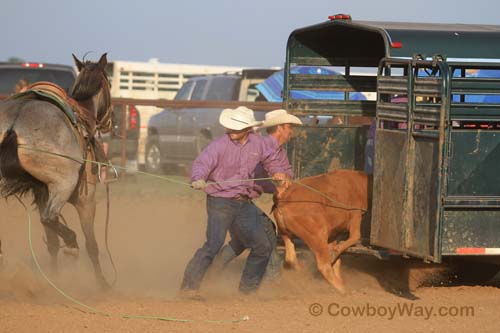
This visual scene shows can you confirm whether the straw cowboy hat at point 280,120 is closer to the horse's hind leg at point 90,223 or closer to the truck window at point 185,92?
the horse's hind leg at point 90,223

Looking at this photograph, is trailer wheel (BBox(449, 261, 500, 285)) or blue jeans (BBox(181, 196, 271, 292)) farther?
trailer wheel (BBox(449, 261, 500, 285))

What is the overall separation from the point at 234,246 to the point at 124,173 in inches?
319

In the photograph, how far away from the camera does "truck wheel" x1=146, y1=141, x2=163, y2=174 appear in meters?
17.5

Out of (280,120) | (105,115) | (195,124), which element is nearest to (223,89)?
(195,124)

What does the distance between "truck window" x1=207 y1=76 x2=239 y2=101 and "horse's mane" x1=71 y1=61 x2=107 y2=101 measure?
8654 mm

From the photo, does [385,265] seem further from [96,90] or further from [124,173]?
[124,173]

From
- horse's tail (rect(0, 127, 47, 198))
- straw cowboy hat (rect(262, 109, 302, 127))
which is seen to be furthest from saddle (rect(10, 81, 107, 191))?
straw cowboy hat (rect(262, 109, 302, 127))

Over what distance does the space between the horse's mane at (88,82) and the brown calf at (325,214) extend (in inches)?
90.2

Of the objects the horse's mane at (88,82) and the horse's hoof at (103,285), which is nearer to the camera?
the horse's hoof at (103,285)

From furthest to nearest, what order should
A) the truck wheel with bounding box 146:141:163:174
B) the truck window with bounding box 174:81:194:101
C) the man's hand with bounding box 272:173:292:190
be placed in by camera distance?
1. the truck window with bounding box 174:81:194:101
2. the truck wheel with bounding box 146:141:163:174
3. the man's hand with bounding box 272:173:292:190

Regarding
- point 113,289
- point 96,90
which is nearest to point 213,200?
point 113,289

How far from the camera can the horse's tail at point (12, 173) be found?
287 inches

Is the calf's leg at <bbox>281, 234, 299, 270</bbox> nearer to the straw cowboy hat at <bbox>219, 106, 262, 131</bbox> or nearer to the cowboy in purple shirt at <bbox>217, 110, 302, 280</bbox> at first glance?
the cowboy in purple shirt at <bbox>217, 110, 302, 280</bbox>

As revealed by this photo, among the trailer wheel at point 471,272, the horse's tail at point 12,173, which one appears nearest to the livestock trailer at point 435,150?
the trailer wheel at point 471,272
